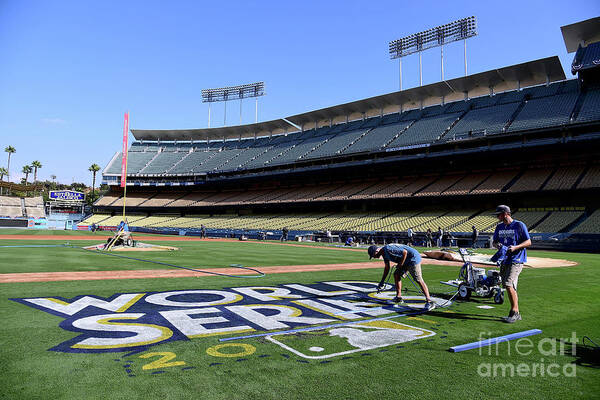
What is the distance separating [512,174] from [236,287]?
37.0m

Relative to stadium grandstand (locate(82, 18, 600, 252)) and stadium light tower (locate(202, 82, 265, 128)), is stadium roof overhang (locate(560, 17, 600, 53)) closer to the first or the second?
stadium grandstand (locate(82, 18, 600, 252))

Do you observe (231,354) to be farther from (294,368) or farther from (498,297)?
(498,297)

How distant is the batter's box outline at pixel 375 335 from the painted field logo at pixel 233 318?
13 millimetres

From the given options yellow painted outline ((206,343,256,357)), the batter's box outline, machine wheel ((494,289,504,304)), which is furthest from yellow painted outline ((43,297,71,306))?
machine wheel ((494,289,504,304))

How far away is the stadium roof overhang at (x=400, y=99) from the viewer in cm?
4241

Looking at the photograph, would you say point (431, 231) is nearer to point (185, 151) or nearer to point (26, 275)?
point (26, 275)

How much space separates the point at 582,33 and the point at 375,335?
2029 inches

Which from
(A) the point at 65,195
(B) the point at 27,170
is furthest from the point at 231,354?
(B) the point at 27,170

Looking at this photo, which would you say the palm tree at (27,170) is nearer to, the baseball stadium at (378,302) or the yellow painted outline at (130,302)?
the baseball stadium at (378,302)

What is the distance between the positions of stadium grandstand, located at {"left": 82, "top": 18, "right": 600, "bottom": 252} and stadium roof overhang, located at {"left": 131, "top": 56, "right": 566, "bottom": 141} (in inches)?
8.4

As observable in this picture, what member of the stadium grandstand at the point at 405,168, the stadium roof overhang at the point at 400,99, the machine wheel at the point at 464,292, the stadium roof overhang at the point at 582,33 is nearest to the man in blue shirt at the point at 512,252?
the machine wheel at the point at 464,292

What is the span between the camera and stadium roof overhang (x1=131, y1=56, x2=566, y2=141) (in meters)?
42.4

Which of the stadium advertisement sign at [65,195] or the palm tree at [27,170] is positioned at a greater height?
the palm tree at [27,170]

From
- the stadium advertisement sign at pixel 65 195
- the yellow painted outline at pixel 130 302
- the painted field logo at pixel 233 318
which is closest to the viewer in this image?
the painted field logo at pixel 233 318
